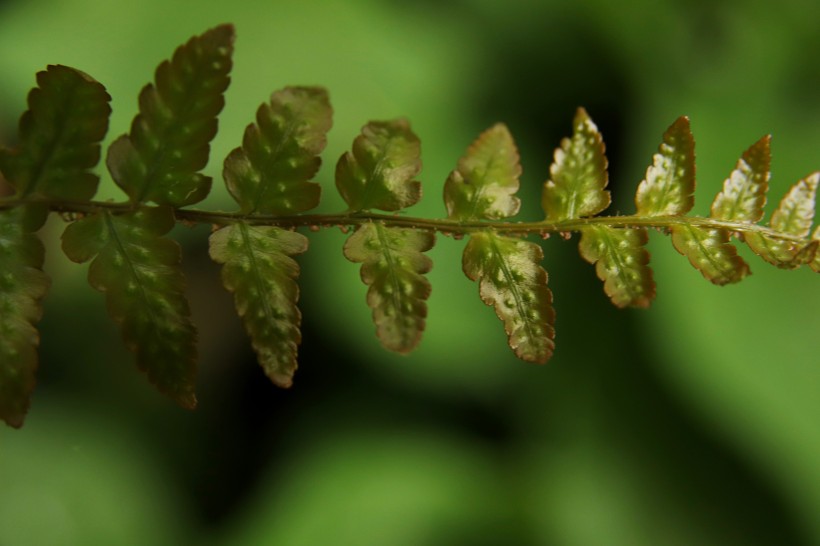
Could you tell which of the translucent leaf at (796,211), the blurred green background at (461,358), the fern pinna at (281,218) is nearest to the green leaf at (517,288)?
the fern pinna at (281,218)

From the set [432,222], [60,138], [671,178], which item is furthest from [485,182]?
[60,138]

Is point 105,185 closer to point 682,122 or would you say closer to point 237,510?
point 237,510

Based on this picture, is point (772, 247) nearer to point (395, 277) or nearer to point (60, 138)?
point (395, 277)

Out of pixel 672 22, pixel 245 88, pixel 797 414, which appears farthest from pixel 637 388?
pixel 245 88

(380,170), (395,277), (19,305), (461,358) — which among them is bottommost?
(461,358)

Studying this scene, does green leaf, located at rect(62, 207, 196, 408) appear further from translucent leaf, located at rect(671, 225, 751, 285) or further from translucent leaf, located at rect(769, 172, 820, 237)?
translucent leaf, located at rect(769, 172, 820, 237)

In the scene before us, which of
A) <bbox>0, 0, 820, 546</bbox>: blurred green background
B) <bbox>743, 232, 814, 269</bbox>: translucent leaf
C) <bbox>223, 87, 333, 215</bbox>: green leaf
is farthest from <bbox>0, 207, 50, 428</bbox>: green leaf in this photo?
<bbox>0, 0, 820, 546</bbox>: blurred green background
